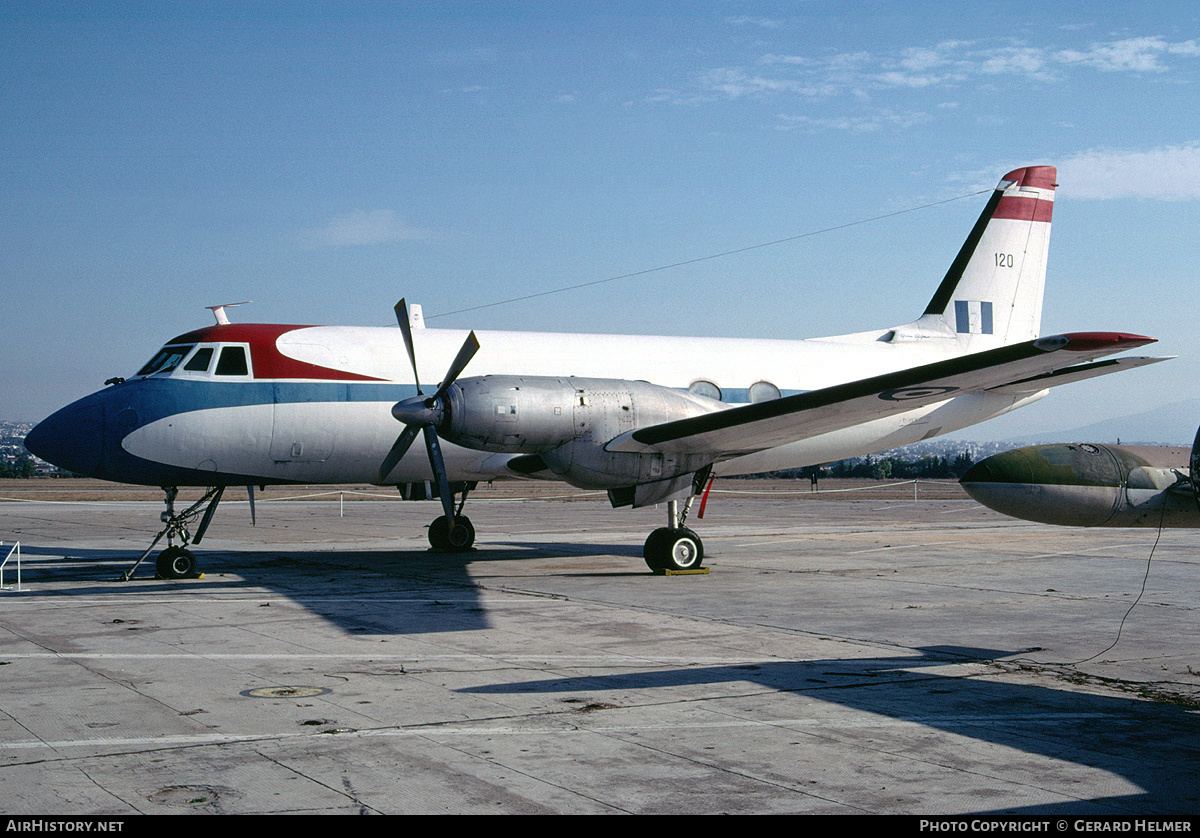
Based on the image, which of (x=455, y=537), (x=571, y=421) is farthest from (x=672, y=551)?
(x=455, y=537)

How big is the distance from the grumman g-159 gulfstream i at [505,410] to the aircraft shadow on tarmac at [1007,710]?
14.9 ft

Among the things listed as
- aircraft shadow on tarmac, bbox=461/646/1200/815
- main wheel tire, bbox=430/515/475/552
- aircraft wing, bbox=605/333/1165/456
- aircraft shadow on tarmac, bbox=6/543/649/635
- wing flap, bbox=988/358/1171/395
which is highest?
wing flap, bbox=988/358/1171/395

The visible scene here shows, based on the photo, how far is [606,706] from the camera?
25.0 feet

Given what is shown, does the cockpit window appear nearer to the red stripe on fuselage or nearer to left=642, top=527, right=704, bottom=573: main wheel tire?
the red stripe on fuselage

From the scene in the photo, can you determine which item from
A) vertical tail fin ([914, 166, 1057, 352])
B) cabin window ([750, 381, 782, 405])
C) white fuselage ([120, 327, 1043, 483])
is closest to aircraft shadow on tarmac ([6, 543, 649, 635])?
white fuselage ([120, 327, 1043, 483])

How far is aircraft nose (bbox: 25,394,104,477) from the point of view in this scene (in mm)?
15922

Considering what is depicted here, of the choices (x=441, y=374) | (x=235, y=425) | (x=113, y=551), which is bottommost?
(x=113, y=551)

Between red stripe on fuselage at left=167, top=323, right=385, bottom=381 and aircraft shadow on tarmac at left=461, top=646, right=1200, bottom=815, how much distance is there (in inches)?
398

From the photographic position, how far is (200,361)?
1661cm

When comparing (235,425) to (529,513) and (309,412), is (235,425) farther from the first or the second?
(529,513)

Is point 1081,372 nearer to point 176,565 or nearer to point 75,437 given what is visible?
point 176,565
